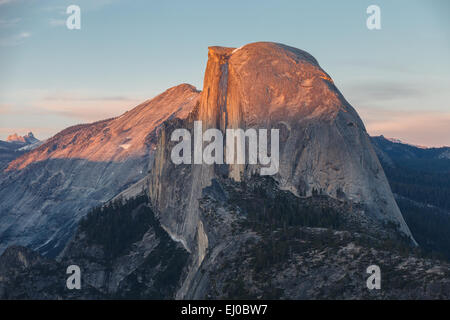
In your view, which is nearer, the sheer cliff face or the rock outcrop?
the rock outcrop

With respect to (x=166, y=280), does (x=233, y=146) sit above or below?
above

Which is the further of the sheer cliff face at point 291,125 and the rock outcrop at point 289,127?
the sheer cliff face at point 291,125

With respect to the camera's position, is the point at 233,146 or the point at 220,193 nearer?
the point at 220,193

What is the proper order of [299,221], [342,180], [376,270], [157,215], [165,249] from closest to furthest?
[376,270] < [299,221] < [342,180] < [165,249] < [157,215]

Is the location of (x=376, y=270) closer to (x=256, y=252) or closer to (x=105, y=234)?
(x=256, y=252)

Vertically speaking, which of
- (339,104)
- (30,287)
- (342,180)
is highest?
(339,104)

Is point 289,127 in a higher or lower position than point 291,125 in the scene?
lower

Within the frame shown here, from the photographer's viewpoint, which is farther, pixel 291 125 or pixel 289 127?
pixel 291 125

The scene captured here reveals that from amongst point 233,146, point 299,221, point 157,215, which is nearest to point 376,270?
point 299,221
